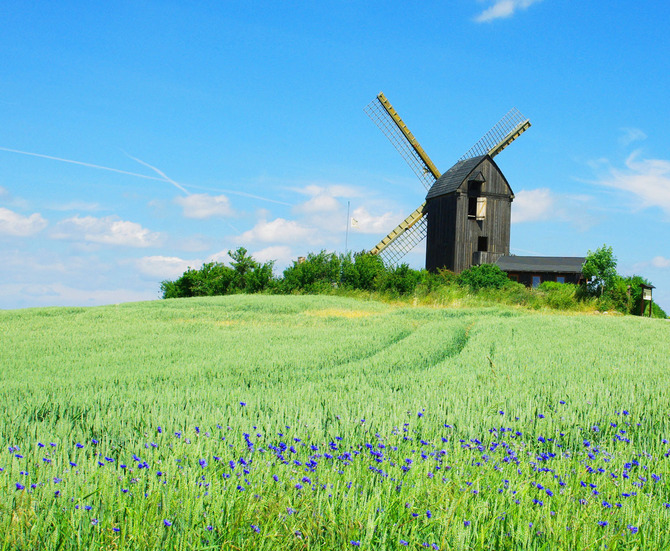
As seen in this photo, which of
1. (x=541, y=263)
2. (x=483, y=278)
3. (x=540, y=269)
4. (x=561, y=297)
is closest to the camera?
(x=561, y=297)

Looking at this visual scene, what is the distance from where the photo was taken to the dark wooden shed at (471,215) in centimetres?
3300

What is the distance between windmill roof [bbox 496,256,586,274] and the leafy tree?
1862mm

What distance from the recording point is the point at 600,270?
32.0 meters

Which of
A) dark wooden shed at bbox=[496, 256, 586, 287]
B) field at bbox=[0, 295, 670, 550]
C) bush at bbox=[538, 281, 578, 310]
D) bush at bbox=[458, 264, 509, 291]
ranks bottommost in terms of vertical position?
field at bbox=[0, 295, 670, 550]

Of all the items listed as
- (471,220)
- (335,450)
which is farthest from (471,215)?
(335,450)

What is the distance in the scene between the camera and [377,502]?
2730 mm

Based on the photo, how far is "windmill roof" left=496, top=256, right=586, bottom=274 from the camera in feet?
111

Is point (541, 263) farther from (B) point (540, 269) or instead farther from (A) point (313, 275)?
(A) point (313, 275)

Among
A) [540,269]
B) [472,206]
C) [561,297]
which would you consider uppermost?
[472,206]

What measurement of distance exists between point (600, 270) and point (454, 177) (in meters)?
10.6

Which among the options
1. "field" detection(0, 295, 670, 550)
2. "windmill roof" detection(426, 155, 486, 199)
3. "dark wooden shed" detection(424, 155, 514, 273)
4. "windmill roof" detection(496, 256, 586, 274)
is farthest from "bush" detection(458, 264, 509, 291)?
"field" detection(0, 295, 670, 550)

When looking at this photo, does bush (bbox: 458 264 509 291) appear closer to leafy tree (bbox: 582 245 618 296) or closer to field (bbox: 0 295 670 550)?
leafy tree (bbox: 582 245 618 296)

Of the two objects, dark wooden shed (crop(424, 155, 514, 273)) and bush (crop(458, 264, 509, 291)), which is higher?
dark wooden shed (crop(424, 155, 514, 273))

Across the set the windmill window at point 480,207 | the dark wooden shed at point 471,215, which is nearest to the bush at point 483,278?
the dark wooden shed at point 471,215
